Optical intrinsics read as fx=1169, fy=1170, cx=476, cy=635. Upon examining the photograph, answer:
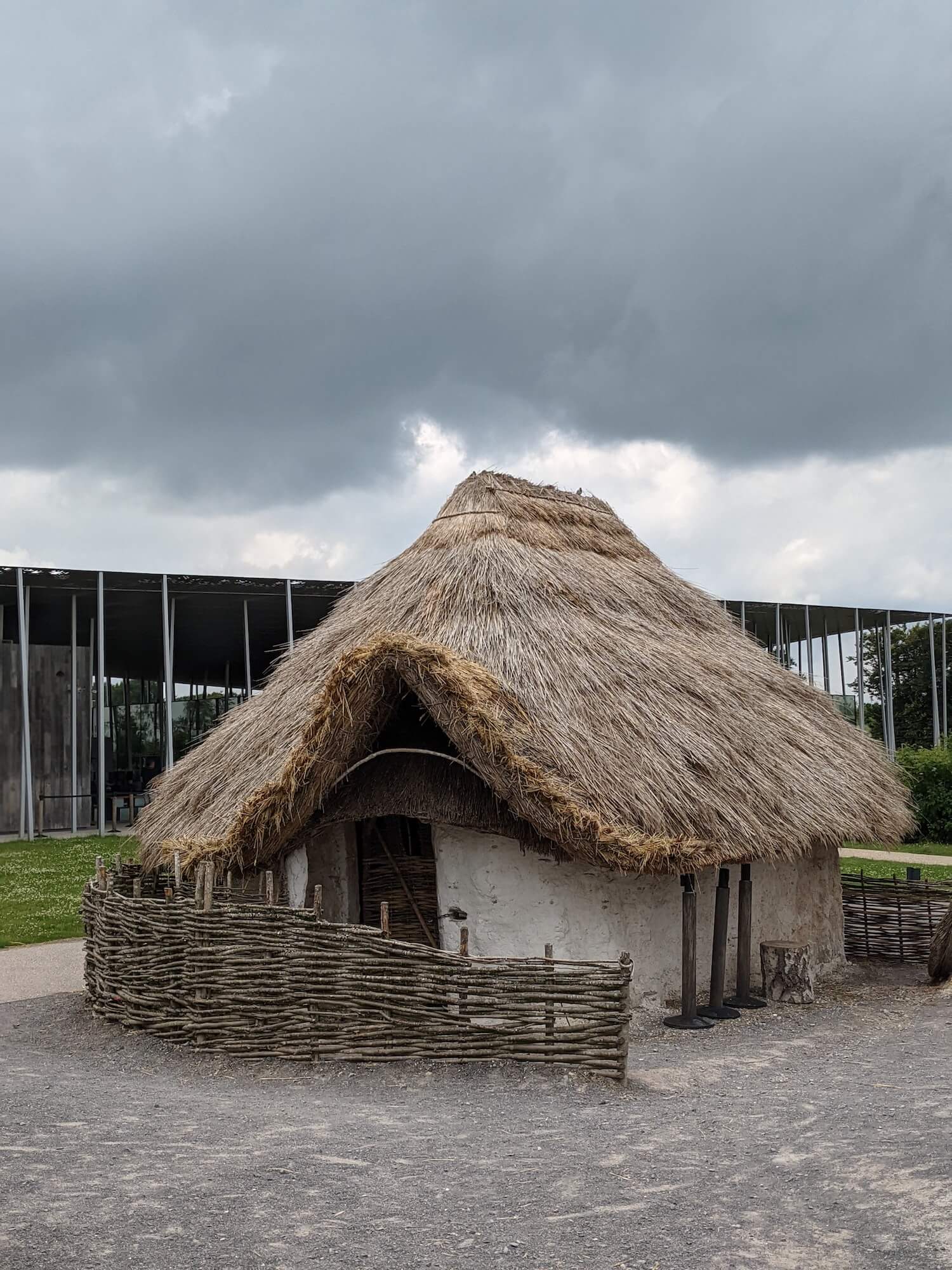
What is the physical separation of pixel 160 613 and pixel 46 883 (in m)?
9.93

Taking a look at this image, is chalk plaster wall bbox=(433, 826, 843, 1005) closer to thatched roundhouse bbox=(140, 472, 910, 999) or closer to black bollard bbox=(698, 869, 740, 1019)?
thatched roundhouse bbox=(140, 472, 910, 999)

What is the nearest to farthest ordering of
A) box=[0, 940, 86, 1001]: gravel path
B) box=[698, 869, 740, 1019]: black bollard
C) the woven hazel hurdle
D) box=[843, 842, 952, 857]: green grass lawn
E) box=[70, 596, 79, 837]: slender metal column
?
the woven hazel hurdle
box=[698, 869, 740, 1019]: black bollard
box=[0, 940, 86, 1001]: gravel path
box=[843, 842, 952, 857]: green grass lawn
box=[70, 596, 79, 837]: slender metal column

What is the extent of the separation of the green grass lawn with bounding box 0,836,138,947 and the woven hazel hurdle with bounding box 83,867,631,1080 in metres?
7.10

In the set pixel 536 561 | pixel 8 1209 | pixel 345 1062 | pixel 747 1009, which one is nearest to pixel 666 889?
pixel 747 1009

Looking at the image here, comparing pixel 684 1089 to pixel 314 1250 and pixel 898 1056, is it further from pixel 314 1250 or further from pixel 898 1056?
pixel 314 1250

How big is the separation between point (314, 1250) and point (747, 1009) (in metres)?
6.70

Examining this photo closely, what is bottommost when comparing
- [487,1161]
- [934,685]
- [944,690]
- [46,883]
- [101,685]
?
[46,883]

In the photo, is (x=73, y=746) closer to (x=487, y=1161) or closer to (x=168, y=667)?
(x=168, y=667)

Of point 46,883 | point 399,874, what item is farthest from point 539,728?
point 46,883

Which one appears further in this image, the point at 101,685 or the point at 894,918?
the point at 101,685

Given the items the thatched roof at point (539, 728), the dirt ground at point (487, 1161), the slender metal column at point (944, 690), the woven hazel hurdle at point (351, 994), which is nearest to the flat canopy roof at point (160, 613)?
the thatched roof at point (539, 728)

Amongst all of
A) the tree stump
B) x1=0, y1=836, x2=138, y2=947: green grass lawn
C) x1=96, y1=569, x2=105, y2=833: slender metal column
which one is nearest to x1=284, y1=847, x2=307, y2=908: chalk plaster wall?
the tree stump

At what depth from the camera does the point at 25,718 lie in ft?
85.9

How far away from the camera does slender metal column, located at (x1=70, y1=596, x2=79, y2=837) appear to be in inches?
1110
